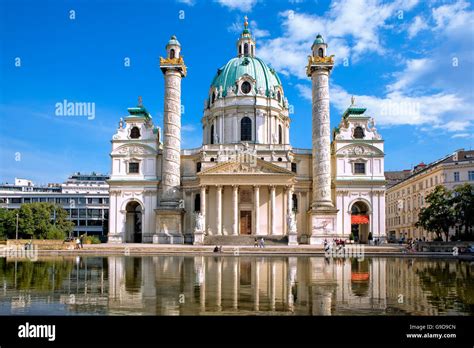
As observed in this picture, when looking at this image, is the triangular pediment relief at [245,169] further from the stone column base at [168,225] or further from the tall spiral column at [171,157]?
the stone column base at [168,225]

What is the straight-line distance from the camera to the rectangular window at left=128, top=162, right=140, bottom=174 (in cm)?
6141

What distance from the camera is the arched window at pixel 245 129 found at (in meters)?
66.0

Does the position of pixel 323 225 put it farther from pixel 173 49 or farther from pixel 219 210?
pixel 173 49

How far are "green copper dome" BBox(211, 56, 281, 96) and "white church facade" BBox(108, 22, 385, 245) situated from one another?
343 cm

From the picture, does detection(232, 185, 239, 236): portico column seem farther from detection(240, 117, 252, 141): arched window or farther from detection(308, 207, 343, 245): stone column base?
detection(240, 117, 252, 141): arched window

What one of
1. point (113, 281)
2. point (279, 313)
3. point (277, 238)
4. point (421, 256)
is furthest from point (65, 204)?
point (279, 313)

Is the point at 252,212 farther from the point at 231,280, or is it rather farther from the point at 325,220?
the point at 231,280

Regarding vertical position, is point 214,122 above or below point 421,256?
above

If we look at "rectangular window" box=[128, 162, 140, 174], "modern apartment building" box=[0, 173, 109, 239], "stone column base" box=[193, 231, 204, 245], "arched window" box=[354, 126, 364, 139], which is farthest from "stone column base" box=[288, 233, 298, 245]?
"modern apartment building" box=[0, 173, 109, 239]

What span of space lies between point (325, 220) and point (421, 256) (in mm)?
16478

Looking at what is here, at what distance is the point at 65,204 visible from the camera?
108 m

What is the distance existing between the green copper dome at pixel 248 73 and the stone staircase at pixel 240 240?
77.8 feet

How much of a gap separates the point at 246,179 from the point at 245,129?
1175cm

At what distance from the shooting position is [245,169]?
187ft
